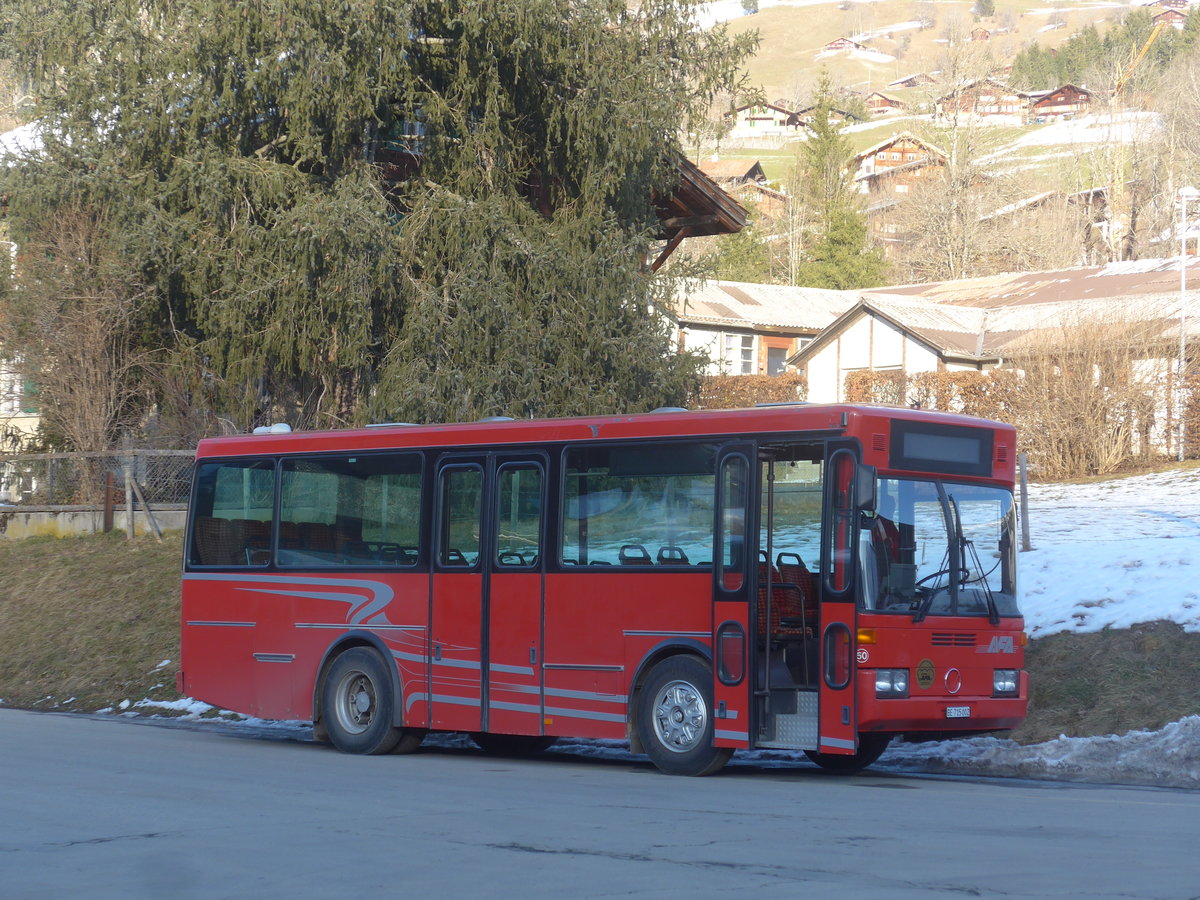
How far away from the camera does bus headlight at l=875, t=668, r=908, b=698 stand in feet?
37.4

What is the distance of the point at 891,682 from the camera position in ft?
37.6

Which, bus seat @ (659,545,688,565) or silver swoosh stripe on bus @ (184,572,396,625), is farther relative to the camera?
silver swoosh stripe on bus @ (184,572,396,625)

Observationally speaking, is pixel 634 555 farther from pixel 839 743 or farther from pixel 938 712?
pixel 938 712

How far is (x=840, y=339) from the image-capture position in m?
53.7

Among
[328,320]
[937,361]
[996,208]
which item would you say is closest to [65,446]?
[328,320]

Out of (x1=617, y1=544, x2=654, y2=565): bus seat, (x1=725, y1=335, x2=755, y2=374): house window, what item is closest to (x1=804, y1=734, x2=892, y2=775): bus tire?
(x1=617, y1=544, x2=654, y2=565): bus seat

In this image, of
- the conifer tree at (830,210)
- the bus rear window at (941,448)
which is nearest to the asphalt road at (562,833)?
the bus rear window at (941,448)

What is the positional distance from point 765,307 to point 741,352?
2.45 meters

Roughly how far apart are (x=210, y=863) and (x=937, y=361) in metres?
42.6

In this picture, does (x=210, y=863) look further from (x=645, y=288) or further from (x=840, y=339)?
(x=840, y=339)

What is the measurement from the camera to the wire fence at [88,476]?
26.7 m

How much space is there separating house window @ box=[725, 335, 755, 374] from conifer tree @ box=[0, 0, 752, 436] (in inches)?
1519

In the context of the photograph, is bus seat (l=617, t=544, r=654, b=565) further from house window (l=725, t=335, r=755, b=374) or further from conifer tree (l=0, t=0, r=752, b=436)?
house window (l=725, t=335, r=755, b=374)

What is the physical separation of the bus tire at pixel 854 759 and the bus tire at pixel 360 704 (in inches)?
152
